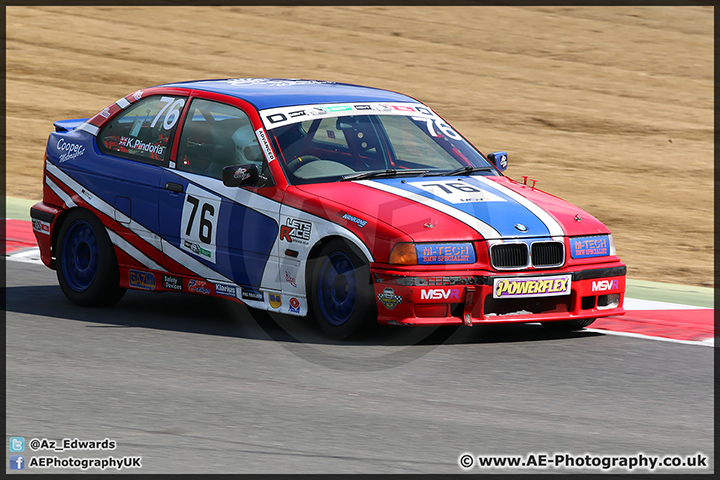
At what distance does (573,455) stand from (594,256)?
8.68 ft

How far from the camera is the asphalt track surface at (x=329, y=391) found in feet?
17.8

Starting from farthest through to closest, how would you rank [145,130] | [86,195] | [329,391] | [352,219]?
1. [86,195]
2. [145,130]
3. [352,219]
4. [329,391]

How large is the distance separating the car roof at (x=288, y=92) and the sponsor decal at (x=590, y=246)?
1.96m

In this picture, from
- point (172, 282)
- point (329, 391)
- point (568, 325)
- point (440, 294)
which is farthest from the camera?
point (172, 282)

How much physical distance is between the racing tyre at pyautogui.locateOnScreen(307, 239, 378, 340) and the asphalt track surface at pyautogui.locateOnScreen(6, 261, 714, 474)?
155mm

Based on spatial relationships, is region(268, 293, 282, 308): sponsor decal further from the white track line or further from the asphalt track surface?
the white track line

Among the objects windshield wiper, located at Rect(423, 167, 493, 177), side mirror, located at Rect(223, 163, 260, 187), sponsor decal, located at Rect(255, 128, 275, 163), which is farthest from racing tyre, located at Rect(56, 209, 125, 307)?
windshield wiper, located at Rect(423, 167, 493, 177)

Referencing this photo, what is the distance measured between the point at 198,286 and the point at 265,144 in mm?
1112

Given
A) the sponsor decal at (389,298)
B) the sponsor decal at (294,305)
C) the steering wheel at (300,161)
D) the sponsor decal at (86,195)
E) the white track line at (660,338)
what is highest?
the steering wheel at (300,161)

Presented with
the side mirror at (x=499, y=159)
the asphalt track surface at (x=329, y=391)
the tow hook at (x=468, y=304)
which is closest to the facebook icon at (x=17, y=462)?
the asphalt track surface at (x=329, y=391)

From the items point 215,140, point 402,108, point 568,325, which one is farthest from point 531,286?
point 215,140

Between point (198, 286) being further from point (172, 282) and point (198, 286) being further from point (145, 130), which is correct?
point (145, 130)

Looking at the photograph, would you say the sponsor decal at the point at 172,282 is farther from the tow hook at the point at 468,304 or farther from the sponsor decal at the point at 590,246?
the sponsor decal at the point at 590,246

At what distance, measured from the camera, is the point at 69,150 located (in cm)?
916
